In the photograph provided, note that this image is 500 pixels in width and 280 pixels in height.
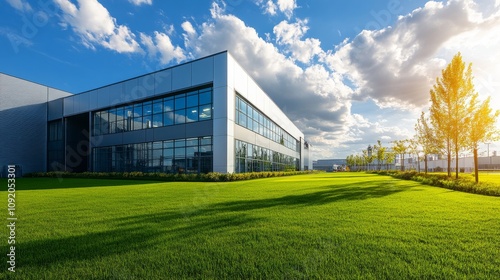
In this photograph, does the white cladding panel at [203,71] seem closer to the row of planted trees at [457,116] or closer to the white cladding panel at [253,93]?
the white cladding panel at [253,93]

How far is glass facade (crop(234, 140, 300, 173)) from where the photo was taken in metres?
25.9

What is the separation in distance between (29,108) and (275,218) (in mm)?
42425

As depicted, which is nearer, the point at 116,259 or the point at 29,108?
the point at 116,259

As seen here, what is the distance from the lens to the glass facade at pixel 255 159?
25875 millimetres

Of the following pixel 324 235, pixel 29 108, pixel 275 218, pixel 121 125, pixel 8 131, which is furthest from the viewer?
pixel 29 108

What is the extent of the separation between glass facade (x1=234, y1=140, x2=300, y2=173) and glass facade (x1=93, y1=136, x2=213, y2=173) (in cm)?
335

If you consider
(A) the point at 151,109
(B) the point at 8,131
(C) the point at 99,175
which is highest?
(A) the point at 151,109

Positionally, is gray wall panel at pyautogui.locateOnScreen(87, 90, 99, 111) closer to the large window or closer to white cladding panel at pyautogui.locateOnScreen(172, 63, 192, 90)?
the large window

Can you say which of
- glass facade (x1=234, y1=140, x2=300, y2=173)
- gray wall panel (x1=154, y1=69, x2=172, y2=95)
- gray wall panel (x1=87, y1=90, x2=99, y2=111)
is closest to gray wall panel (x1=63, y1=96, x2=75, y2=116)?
gray wall panel (x1=87, y1=90, x2=99, y2=111)

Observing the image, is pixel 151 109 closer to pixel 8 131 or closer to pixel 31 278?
pixel 8 131

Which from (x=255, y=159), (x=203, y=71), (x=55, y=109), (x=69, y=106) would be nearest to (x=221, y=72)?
(x=203, y=71)

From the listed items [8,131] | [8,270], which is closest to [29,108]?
[8,131]

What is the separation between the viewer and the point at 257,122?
3294 cm

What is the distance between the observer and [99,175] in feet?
88.8
